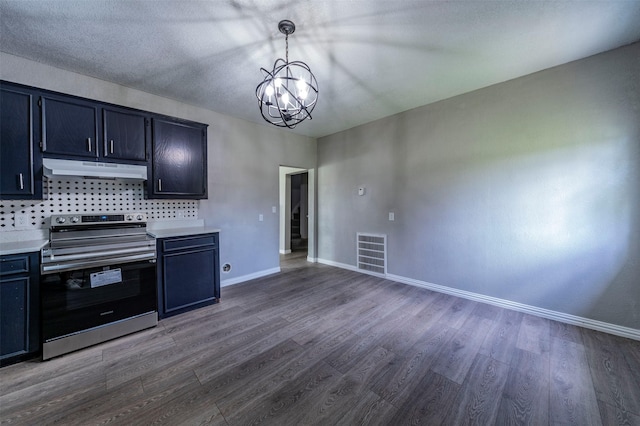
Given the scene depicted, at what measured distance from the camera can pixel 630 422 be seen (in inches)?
56.4

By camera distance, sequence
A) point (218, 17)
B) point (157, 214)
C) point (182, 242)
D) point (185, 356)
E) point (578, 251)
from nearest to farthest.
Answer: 1. point (218, 17)
2. point (185, 356)
3. point (578, 251)
4. point (182, 242)
5. point (157, 214)

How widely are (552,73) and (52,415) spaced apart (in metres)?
5.18

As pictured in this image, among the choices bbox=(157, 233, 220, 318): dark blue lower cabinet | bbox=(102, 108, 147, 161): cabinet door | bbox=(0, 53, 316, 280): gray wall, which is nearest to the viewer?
bbox=(102, 108, 147, 161): cabinet door

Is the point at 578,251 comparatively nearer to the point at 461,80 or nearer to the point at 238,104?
the point at 461,80

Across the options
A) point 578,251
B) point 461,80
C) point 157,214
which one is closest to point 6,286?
point 157,214

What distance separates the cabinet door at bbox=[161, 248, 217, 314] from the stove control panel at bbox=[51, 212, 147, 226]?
0.62 metres

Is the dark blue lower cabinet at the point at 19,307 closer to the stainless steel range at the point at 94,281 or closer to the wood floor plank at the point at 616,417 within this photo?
the stainless steel range at the point at 94,281

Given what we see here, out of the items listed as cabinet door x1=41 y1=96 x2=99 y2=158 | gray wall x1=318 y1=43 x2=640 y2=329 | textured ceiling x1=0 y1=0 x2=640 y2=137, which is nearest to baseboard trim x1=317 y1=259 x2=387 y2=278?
gray wall x1=318 y1=43 x2=640 y2=329

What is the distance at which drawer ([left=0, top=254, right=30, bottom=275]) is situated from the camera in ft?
6.13

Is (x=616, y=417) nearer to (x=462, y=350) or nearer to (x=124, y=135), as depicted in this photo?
(x=462, y=350)

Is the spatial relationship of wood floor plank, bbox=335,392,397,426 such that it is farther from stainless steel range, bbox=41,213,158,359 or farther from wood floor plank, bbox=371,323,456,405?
stainless steel range, bbox=41,213,158,359

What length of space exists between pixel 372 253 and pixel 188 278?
115 inches

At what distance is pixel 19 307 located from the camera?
76.3 inches

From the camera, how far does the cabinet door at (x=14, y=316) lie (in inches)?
74.0
